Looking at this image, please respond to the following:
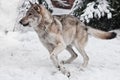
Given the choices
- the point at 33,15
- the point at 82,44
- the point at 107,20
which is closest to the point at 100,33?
the point at 82,44

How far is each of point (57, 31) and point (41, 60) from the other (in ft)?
3.31

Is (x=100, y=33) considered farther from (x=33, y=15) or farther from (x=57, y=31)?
(x=33, y=15)

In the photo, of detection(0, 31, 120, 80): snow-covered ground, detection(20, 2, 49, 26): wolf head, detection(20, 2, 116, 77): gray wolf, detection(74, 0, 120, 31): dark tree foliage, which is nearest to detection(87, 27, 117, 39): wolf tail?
detection(20, 2, 116, 77): gray wolf

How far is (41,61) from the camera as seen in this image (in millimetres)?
7754

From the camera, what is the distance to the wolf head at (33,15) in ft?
22.3

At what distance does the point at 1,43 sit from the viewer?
9.09 metres

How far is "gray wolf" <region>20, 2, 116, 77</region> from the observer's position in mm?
6855

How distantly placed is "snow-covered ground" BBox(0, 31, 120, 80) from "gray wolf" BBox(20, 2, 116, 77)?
9.6 inches

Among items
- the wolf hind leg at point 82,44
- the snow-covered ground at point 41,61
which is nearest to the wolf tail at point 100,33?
the wolf hind leg at point 82,44

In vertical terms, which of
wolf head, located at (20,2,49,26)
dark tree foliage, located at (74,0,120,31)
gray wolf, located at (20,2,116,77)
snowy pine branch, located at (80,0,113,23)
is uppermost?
wolf head, located at (20,2,49,26)

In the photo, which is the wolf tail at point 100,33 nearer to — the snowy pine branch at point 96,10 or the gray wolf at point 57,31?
the gray wolf at point 57,31

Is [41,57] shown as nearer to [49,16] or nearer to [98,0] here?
[49,16]

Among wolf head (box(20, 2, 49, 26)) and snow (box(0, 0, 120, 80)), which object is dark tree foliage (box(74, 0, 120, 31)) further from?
wolf head (box(20, 2, 49, 26))

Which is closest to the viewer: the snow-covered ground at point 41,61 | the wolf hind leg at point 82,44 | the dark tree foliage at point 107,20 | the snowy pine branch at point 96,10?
the snow-covered ground at point 41,61
